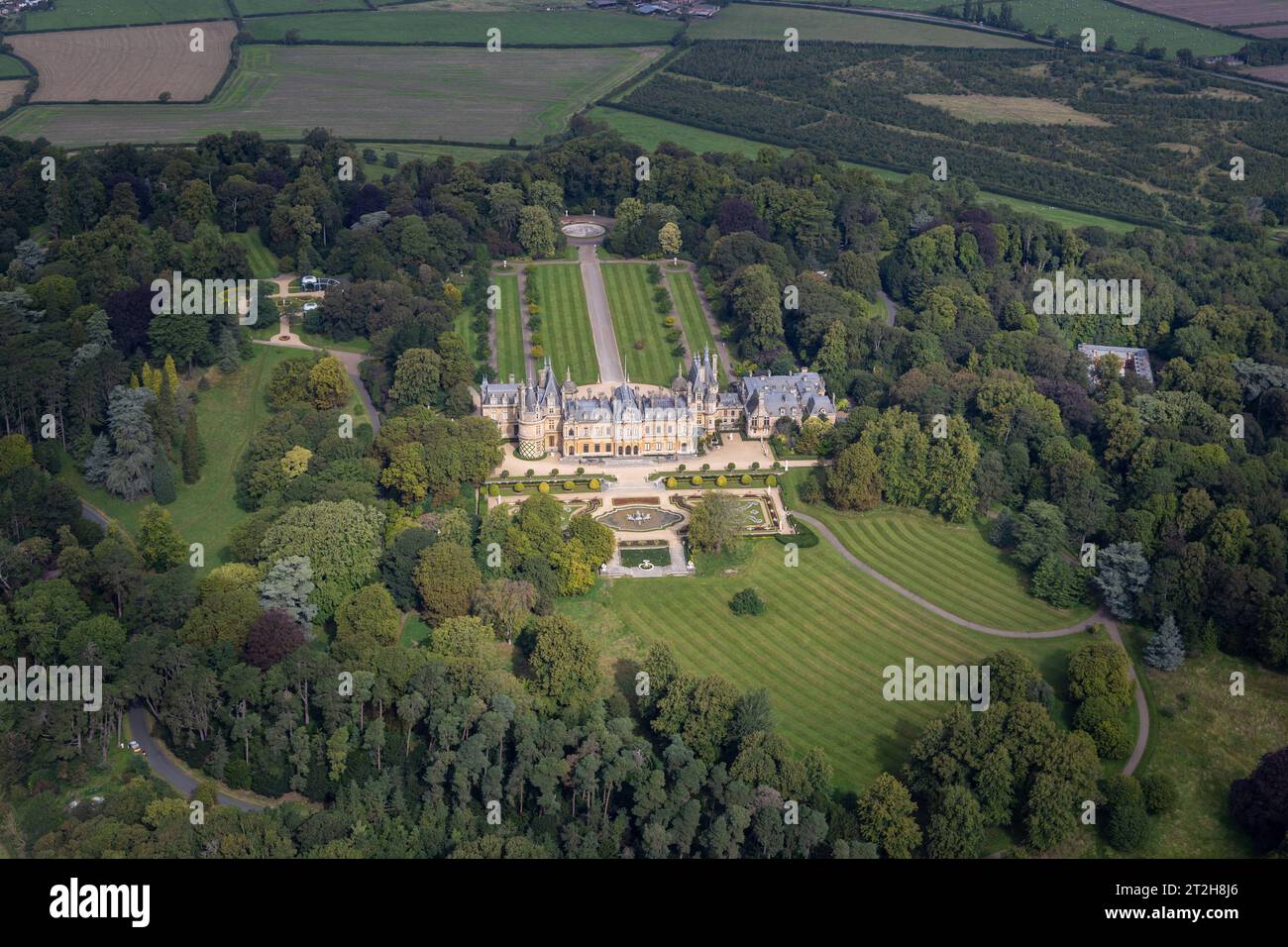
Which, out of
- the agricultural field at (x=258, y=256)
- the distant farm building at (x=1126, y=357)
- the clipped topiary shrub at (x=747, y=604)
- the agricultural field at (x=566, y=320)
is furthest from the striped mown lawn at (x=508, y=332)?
the distant farm building at (x=1126, y=357)

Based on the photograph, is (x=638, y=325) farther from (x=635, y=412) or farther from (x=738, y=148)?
(x=738, y=148)

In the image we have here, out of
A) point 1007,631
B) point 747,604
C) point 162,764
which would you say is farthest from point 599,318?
point 162,764

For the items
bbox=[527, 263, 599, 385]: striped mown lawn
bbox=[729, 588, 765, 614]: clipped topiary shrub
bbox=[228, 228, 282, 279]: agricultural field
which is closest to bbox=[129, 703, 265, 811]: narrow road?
bbox=[729, 588, 765, 614]: clipped topiary shrub

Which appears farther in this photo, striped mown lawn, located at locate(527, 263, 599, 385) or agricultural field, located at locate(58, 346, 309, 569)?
striped mown lawn, located at locate(527, 263, 599, 385)

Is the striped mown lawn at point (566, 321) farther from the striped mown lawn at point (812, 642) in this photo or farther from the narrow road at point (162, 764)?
the narrow road at point (162, 764)

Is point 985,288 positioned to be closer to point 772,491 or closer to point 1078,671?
point 772,491

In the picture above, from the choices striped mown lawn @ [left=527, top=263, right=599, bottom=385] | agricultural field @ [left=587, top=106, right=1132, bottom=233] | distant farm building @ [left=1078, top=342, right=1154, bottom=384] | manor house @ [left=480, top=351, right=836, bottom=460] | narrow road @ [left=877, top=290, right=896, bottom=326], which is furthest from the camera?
agricultural field @ [left=587, top=106, right=1132, bottom=233]

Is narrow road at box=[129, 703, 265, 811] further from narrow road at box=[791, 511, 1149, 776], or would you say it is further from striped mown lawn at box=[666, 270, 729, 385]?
striped mown lawn at box=[666, 270, 729, 385]
